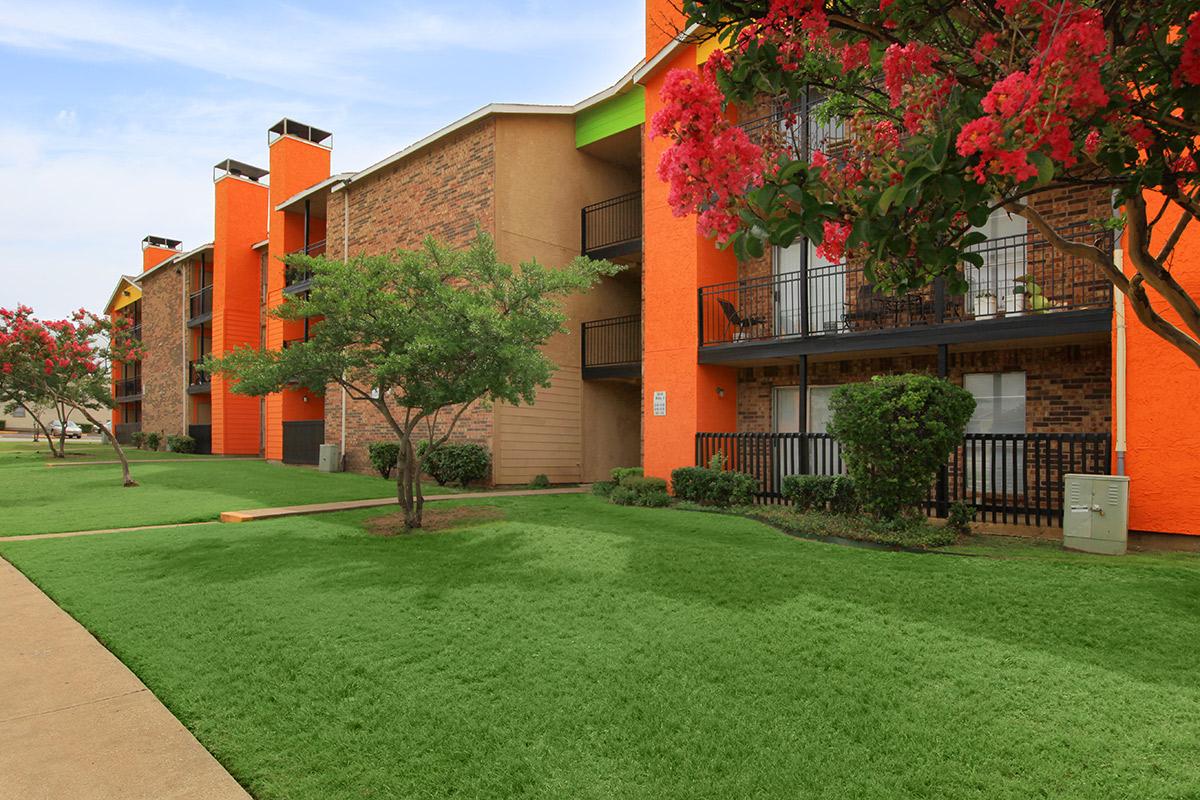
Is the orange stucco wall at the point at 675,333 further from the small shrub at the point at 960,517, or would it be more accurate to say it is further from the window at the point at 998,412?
the small shrub at the point at 960,517

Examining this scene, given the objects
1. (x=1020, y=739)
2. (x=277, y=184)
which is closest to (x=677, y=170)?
(x=1020, y=739)

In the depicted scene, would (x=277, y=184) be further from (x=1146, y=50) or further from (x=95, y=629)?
(x=1146, y=50)

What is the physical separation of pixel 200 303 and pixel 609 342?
23.9 metres

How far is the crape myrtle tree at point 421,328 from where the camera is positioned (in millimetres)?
8047

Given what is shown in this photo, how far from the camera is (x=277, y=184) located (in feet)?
80.3

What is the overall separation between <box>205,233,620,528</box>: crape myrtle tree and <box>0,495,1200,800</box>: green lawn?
7.77 feet

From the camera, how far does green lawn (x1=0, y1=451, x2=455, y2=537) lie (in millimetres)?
10148

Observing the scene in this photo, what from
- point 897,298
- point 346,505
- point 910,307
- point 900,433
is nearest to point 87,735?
point 900,433

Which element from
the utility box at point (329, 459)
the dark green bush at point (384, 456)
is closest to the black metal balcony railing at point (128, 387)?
the utility box at point (329, 459)

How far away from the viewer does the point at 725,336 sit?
44.4 feet

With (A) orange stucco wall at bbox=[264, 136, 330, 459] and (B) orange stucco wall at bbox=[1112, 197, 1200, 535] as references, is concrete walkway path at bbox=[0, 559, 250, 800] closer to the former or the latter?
(B) orange stucco wall at bbox=[1112, 197, 1200, 535]

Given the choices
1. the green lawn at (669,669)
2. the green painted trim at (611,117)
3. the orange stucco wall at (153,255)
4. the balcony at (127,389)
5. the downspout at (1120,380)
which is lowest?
the green lawn at (669,669)

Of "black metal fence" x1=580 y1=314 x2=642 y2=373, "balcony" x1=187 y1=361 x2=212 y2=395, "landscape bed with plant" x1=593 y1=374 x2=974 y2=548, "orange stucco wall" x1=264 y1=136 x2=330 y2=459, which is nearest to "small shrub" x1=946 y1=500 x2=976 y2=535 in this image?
"landscape bed with plant" x1=593 y1=374 x2=974 y2=548

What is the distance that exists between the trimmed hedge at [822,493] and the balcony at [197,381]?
2801 cm
